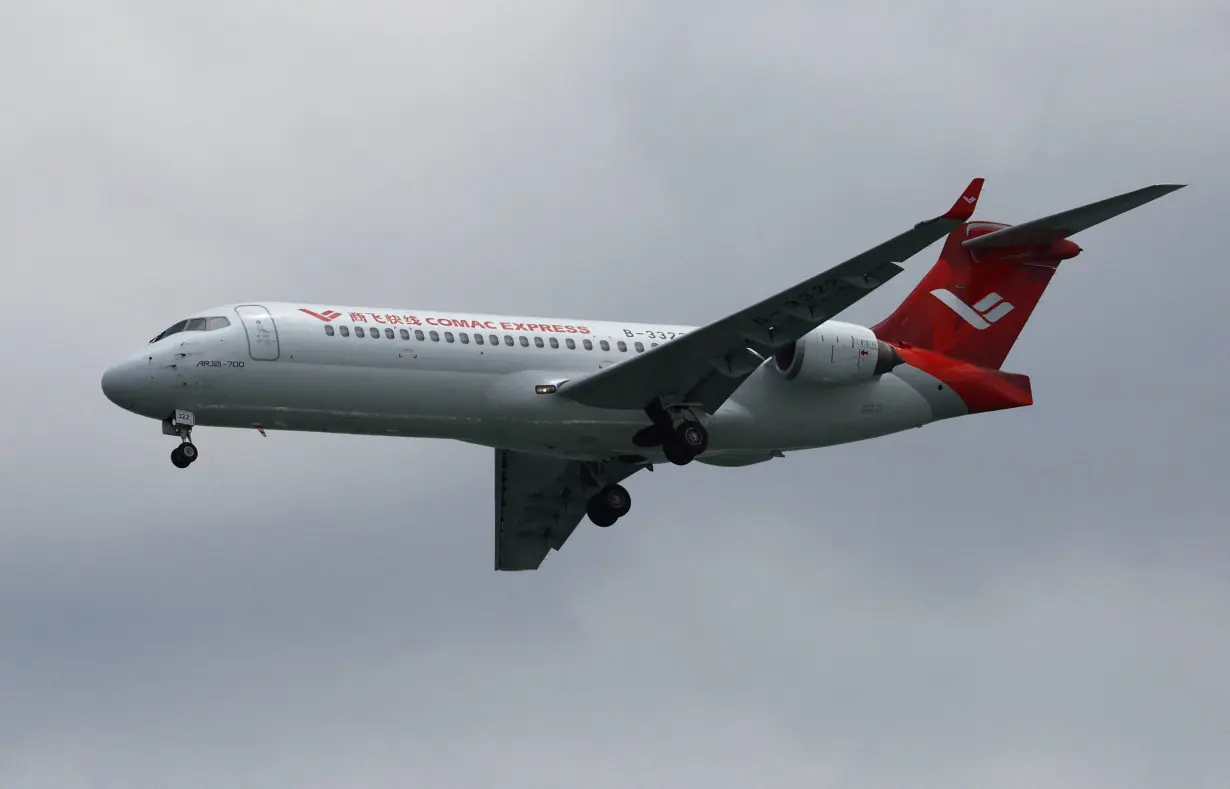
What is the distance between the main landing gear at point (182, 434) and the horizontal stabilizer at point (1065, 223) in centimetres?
1663

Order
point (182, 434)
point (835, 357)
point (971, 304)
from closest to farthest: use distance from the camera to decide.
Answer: point (182, 434), point (835, 357), point (971, 304)

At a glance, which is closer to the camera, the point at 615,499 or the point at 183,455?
the point at 183,455

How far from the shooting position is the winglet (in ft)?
103

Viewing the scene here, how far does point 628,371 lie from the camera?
35.3m

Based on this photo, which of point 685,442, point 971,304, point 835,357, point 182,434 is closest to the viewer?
point 182,434

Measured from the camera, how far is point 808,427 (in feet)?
125

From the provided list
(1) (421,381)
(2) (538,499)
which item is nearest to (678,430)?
(1) (421,381)

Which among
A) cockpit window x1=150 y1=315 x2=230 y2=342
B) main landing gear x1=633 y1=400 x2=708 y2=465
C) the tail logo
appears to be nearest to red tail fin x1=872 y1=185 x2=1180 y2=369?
the tail logo

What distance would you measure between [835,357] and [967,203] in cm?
606

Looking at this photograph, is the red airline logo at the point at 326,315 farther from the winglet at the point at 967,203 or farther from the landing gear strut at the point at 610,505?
the winglet at the point at 967,203

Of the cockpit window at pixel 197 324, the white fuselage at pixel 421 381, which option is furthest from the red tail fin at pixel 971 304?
the cockpit window at pixel 197 324

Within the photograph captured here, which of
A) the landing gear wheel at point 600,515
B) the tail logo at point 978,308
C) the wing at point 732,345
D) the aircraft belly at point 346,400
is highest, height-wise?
the tail logo at point 978,308

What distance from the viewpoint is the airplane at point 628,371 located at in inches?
1335

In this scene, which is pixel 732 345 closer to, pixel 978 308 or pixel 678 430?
pixel 678 430
